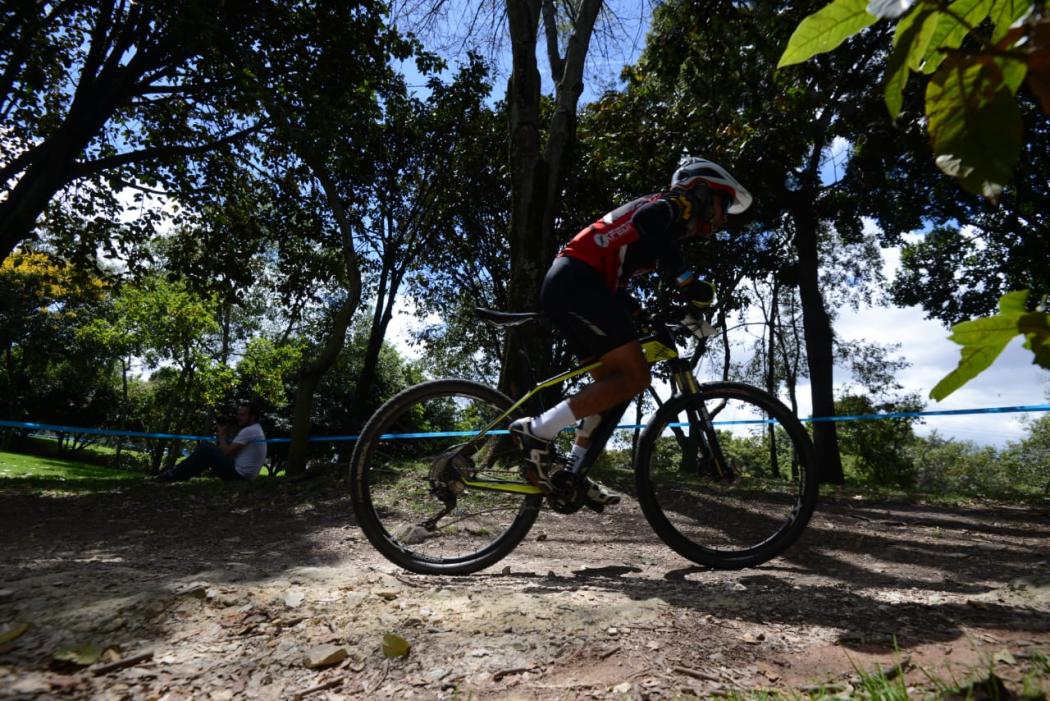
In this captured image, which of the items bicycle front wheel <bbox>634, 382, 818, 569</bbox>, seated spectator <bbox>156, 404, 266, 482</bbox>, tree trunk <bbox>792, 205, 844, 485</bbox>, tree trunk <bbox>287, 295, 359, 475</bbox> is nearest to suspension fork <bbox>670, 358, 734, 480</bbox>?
bicycle front wheel <bbox>634, 382, 818, 569</bbox>

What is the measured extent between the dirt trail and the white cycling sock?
709mm

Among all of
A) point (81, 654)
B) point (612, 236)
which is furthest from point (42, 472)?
point (612, 236)

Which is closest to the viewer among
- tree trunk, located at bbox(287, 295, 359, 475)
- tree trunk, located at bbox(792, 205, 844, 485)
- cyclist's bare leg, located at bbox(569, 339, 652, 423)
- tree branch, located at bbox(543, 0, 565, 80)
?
cyclist's bare leg, located at bbox(569, 339, 652, 423)

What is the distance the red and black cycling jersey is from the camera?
321cm

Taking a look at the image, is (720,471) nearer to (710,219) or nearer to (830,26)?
(710,219)

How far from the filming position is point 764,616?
7.39 ft

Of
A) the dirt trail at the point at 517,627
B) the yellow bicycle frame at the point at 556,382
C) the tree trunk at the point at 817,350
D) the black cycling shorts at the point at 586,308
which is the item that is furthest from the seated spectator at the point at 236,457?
the tree trunk at the point at 817,350

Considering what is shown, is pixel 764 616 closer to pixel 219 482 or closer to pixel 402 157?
pixel 219 482

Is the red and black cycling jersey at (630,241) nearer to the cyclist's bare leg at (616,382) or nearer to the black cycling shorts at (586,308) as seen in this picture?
the black cycling shorts at (586,308)

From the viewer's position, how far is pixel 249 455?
805 centimetres

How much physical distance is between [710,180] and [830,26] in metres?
2.82

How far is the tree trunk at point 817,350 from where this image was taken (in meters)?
12.9

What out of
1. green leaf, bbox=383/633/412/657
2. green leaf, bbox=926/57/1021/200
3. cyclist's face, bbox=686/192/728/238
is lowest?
green leaf, bbox=383/633/412/657

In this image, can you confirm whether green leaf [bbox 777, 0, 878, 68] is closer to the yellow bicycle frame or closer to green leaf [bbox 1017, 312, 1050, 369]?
green leaf [bbox 1017, 312, 1050, 369]
